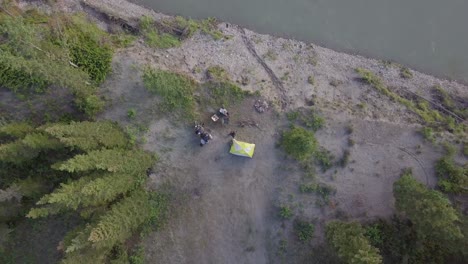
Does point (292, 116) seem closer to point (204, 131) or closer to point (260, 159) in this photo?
point (260, 159)

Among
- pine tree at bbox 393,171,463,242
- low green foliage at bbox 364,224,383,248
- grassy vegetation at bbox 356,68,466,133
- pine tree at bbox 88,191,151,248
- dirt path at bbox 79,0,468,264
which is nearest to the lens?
pine tree at bbox 393,171,463,242

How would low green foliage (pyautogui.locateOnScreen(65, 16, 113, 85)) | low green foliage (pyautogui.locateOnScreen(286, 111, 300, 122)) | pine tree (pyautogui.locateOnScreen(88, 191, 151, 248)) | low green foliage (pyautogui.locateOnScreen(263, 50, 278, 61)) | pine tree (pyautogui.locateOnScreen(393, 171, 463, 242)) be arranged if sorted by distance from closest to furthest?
pine tree (pyautogui.locateOnScreen(393, 171, 463, 242)) < pine tree (pyautogui.locateOnScreen(88, 191, 151, 248)) < low green foliage (pyautogui.locateOnScreen(65, 16, 113, 85)) < low green foliage (pyautogui.locateOnScreen(286, 111, 300, 122)) < low green foliage (pyautogui.locateOnScreen(263, 50, 278, 61))

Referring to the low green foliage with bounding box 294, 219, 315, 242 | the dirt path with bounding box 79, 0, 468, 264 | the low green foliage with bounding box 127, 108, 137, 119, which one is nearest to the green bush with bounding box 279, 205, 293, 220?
the dirt path with bounding box 79, 0, 468, 264

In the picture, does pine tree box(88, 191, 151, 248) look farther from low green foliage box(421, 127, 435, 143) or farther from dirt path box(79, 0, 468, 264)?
low green foliage box(421, 127, 435, 143)

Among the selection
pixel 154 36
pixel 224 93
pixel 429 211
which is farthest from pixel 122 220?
pixel 429 211

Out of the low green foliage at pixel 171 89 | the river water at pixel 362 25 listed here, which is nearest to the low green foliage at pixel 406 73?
the river water at pixel 362 25

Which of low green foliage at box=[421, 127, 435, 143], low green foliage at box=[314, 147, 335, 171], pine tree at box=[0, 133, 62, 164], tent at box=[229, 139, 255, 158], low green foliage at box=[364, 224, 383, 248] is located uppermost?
low green foliage at box=[421, 127, 435, 143]

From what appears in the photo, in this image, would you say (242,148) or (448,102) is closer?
(242,148)
